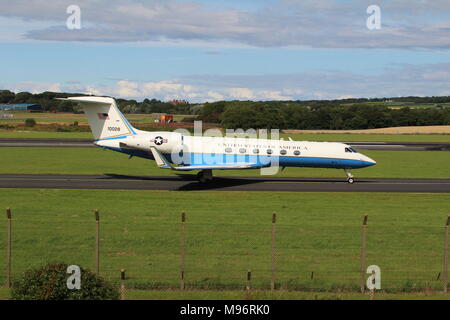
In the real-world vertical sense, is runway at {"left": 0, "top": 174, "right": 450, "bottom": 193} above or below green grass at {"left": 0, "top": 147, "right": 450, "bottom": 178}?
below

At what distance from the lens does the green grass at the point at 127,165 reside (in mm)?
43375

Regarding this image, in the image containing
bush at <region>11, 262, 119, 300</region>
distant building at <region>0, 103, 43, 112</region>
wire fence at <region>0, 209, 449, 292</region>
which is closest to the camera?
bush at <region>11, 262, 119, 300</region>

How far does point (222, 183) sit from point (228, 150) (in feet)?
6.98

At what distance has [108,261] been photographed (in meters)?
17.4

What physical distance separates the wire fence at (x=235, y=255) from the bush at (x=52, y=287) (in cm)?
297

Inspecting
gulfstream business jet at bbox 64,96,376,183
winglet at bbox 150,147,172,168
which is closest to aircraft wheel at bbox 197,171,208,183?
gulfstream business jet at bbox 64,96,376,183

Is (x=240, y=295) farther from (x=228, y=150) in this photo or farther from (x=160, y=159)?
(x=228, y=150)

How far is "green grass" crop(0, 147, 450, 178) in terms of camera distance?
43.4 m

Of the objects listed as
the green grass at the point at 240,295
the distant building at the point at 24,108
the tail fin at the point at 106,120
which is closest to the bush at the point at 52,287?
the green grass at the point at 240,295

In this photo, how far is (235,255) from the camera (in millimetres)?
17547

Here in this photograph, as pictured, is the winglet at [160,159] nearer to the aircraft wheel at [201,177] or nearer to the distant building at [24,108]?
the aircraft wheel at [201,177]

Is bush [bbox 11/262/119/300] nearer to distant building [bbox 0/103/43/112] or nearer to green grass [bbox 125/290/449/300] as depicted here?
green grass [bbox 125/290/449/300]

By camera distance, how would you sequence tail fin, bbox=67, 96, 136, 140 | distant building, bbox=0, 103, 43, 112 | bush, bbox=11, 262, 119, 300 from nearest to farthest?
bush, bbox=11, 262, 119, 300 < tail fin, bbox=67, 96, 136, 140 < distant building, bbox=0, 103, 43, 112

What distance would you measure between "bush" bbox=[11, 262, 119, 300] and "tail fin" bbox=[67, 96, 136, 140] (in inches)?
1076
